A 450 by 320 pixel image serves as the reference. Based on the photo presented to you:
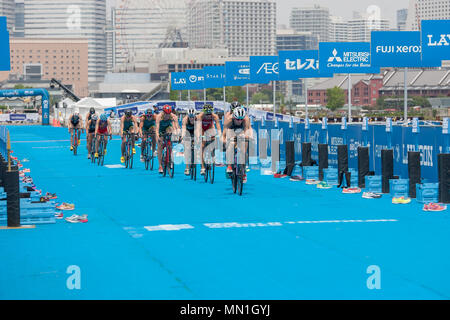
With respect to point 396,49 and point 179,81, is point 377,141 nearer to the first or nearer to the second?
point 396,49

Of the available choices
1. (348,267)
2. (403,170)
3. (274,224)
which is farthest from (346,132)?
(348,267)

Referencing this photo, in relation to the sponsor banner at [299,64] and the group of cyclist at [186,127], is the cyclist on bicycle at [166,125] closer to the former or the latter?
the group of cyclist at [186,127]

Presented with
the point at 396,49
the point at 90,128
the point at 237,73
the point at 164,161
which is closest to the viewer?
the point at 164,161

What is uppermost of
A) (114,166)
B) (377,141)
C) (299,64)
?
(299,64)

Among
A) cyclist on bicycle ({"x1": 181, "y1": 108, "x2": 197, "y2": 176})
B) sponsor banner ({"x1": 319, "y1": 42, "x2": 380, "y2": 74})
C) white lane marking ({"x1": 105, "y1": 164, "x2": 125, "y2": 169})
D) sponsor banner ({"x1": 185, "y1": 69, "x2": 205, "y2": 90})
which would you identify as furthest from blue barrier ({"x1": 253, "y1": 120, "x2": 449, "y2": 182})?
sponsor banner ({"x1": 185, "y1": 69, "x2": 205, "y2": 90})

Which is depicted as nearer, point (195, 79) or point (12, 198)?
point (12, 198)

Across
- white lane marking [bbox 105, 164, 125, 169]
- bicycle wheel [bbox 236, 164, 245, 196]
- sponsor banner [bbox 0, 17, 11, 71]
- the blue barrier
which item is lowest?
white lane marking [bbox 105, 164, 125, 169]

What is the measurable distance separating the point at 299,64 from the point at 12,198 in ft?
79.7

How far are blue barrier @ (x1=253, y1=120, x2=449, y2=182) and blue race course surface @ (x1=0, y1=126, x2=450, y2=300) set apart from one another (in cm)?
135

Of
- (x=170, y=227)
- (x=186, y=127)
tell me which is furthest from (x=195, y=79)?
(x=170, y=227)

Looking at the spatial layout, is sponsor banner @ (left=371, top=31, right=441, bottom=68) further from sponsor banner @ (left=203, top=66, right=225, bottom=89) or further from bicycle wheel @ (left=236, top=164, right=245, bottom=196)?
sponsor banner @ (left=203, top=66, right=225, bottom=89)

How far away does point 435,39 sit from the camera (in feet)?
87.7

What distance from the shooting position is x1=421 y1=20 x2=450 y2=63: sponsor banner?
86.5ft
